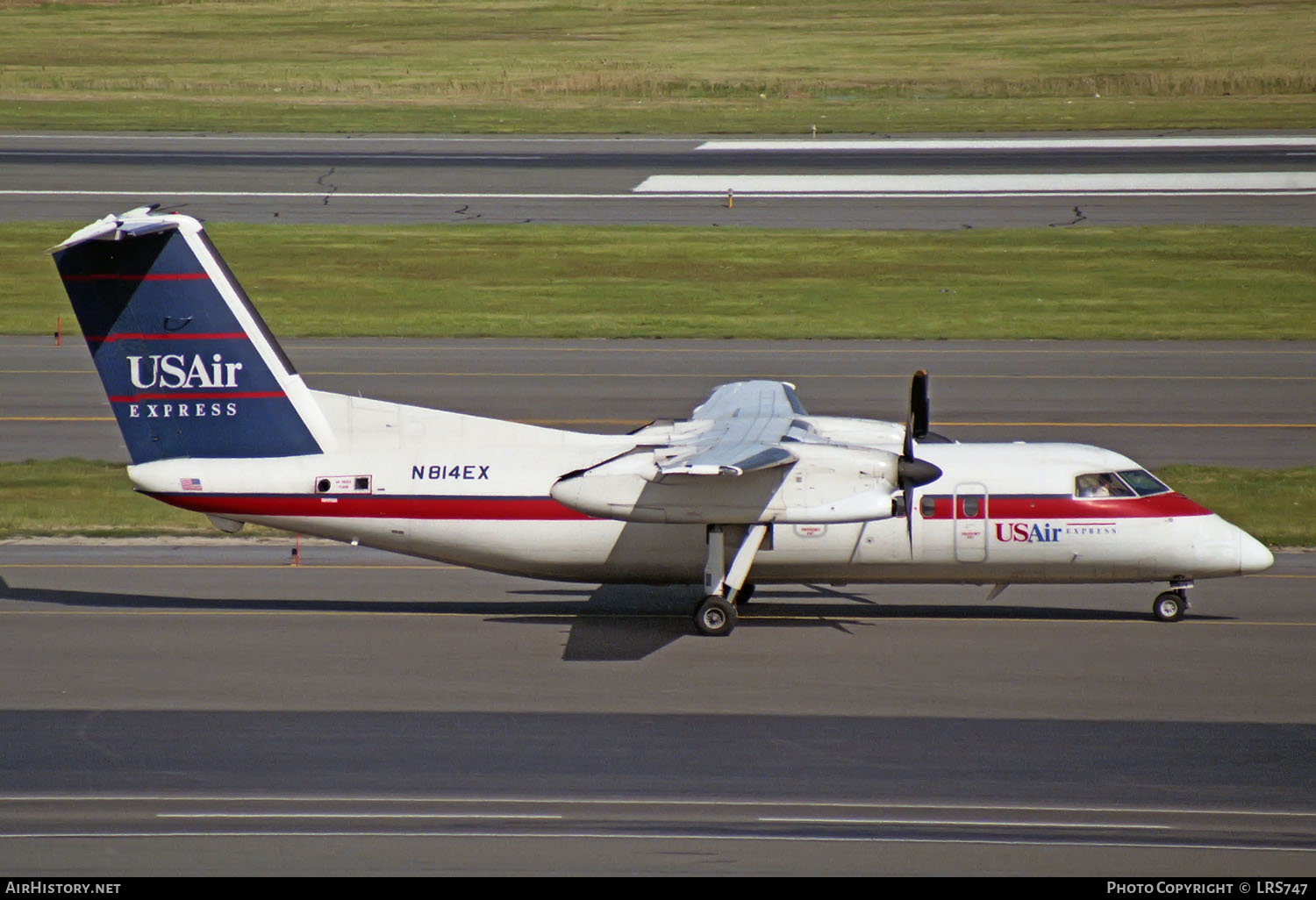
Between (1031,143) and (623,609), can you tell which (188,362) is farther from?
(1031,143)

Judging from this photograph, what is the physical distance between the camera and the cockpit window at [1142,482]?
2056 centimetres

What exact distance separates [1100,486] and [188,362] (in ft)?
42.0

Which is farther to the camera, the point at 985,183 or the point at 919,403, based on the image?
→ the point at 985,183

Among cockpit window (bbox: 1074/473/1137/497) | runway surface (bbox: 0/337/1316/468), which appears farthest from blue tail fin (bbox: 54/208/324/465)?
runway surface (bbox: 0/337/1316/468)

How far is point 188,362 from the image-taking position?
20.4m

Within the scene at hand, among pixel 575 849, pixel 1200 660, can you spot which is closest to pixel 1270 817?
pixel 1200 660

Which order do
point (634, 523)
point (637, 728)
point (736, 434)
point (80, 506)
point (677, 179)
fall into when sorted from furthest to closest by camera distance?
point (677, 179)
point (80, 506)
point (634, 523)
point (736, 434)
point (637, 728)

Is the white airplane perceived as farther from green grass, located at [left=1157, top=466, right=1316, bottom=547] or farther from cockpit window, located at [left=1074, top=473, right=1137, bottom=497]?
green grass, located at [left=1157, top=466, right=1316, bottom=547]

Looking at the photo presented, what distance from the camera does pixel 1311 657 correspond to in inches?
747

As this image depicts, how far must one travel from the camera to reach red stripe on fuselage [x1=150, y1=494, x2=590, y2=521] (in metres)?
20.2

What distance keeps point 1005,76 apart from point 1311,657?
77090 millimetres

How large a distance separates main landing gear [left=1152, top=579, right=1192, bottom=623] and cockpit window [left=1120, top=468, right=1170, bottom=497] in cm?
132

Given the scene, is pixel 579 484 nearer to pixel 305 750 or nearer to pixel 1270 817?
pixel 305 750

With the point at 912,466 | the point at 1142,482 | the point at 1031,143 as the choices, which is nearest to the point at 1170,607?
the point at 1142,482
